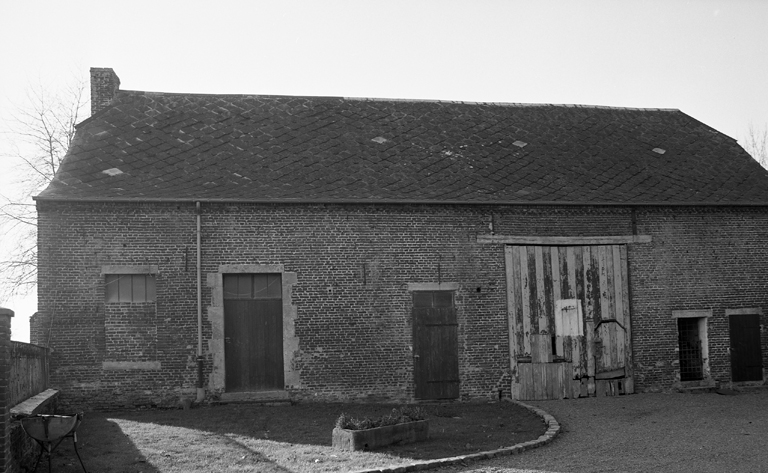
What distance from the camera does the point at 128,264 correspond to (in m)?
15.9

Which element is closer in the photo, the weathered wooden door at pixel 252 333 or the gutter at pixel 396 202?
the gutter at pixel 396 202

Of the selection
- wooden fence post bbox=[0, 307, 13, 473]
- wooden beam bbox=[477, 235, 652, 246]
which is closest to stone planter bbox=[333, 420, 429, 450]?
wooden fence post bbox=[0, 307, 13, 473]

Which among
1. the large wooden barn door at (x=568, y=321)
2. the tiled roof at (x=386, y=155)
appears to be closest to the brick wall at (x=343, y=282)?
the large wooden barn door at (x=568, y=321)

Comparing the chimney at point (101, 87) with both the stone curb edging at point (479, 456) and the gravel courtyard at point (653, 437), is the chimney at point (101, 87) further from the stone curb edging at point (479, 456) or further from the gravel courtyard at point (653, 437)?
the stone curb edging at point (479, 456)

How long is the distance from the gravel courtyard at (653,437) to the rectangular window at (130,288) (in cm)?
795

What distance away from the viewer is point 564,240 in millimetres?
17781

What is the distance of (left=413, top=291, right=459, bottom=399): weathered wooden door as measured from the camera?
1683 cm

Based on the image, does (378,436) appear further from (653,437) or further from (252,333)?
(252,333)

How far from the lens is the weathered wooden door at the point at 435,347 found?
16828 millimetres

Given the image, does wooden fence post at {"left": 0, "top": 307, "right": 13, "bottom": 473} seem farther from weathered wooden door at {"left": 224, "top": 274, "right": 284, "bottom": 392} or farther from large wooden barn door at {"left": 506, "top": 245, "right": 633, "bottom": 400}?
large wooden barn door at {"left": 506, "top": 245, "right": 633, "bottom": 400}

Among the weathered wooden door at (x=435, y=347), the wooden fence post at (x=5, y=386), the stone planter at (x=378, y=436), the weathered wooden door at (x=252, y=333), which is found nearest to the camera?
the wooden fence post at (x=5, y=386)

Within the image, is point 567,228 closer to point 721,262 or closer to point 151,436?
point 721,262

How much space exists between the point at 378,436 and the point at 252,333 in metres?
5.74

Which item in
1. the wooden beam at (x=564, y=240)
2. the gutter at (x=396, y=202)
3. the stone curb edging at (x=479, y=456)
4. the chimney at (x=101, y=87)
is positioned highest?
the chimney at (x=101, y=87)
